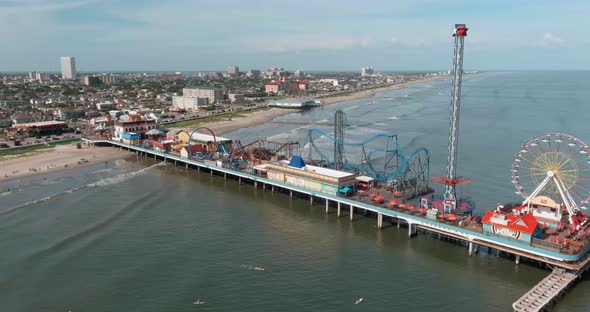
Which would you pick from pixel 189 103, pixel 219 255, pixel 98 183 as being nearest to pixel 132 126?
pixel 98 183

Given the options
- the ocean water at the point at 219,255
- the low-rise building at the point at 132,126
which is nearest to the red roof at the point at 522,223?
the ocean water at the point at 219,255

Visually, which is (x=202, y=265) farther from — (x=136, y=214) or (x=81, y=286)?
(x=136, y=214)

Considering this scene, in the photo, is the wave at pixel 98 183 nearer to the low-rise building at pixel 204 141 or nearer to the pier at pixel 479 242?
the low-rise building at pixel 204 141

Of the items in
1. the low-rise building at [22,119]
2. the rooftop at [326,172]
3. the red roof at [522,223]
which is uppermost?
the low-rise building at [22,119]

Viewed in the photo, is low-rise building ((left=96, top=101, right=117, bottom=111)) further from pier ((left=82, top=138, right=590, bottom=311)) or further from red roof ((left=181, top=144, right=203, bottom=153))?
pier ((left=82, top=138, right=590, bottom=311))

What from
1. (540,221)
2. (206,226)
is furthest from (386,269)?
(206,226)

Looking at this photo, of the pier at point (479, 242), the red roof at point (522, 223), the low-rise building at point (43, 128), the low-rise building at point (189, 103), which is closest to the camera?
the pier at point (479, 242)

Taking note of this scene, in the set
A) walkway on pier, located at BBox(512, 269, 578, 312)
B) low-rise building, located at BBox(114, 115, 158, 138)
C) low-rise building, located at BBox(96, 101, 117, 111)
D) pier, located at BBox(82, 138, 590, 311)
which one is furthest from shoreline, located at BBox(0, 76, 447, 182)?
walkway on pier, located at BBox(512, 269, 578, 312)
